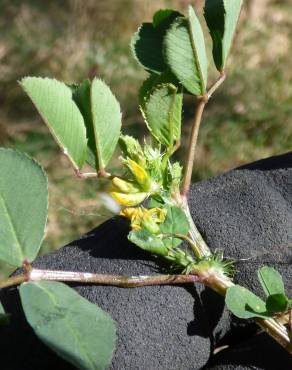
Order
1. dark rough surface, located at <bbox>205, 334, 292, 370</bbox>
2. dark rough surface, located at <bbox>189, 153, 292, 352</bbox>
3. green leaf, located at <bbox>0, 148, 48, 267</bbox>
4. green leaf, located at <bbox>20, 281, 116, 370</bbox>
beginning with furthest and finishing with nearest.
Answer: dark rough surface, located at <bbox>189, 153, 292, 352</bbox>
dark rough surface, located at <bbox>205, 334, 292, 370</bbox>
green leaf, located at <bbox>0, 148, 48, 267</bbox>
green leaf, located at <bbox>20, 281, 116, 370</bbox>

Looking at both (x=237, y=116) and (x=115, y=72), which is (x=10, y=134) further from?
(x=237, y=116)

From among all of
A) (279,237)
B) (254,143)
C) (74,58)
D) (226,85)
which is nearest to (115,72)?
(74,58)

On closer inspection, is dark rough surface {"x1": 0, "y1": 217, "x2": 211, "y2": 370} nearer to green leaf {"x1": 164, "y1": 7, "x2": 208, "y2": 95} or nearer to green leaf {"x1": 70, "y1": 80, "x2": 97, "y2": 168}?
green leaf {"x1": 70, "y1": 80, "x2": 97, "y2": 168}

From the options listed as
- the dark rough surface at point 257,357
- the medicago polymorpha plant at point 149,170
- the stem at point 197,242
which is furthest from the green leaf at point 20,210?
the dark rough surface at point 257,357

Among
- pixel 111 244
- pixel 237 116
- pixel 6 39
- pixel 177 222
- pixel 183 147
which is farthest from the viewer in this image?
pixel 6 39

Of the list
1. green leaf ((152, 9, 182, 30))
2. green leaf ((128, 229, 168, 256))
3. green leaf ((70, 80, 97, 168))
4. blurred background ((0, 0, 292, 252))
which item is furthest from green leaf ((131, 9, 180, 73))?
blurred background ((0, 0, 292, 252))

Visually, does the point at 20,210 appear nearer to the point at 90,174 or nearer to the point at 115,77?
the point at 90,174

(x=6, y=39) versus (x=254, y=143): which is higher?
(x=6, y=39)

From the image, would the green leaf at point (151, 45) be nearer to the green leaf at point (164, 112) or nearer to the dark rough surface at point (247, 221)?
the green leaf at point (164, 112)
